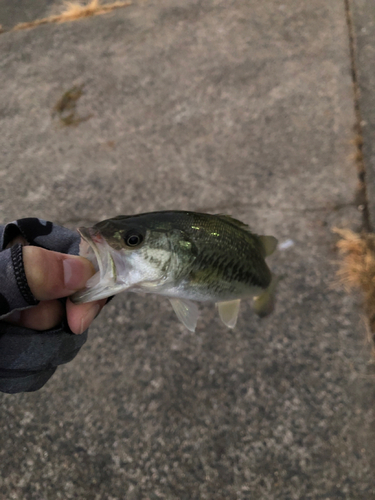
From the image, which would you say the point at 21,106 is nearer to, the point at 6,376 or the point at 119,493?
the point at 6,376

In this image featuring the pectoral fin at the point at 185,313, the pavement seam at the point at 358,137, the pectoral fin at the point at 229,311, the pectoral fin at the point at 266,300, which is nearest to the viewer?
the pectoral fin at the point at 185,313

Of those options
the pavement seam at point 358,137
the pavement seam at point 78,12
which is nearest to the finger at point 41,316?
the pavement seam at point 358,137

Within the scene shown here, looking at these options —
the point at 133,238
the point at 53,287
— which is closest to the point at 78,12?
the point at 133,238

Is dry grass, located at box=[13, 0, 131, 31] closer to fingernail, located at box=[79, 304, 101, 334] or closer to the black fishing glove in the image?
the black fishing glove

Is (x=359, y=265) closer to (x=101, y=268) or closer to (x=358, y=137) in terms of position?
(x=358, y=137)

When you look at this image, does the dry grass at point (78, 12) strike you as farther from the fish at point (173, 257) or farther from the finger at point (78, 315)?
the finger at point (78, 315)

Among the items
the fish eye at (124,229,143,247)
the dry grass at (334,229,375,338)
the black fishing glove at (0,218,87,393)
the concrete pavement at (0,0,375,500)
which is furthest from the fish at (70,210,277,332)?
the dry grass at (334,229,375,338)

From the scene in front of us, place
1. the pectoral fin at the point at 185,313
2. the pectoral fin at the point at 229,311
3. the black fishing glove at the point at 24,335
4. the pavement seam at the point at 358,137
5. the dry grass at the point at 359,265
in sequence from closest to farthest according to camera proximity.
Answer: the black fishing glove at the point at 24,335
the pectoral fin at the point at 185,313
the pectoral fin at the point at 229,311
the dry grass at the point at 359,265
the pavement seam at the point at 358,137

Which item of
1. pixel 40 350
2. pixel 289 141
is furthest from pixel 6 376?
pixel 289 141

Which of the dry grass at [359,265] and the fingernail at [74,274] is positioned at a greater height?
the fingernail at [74,274]
